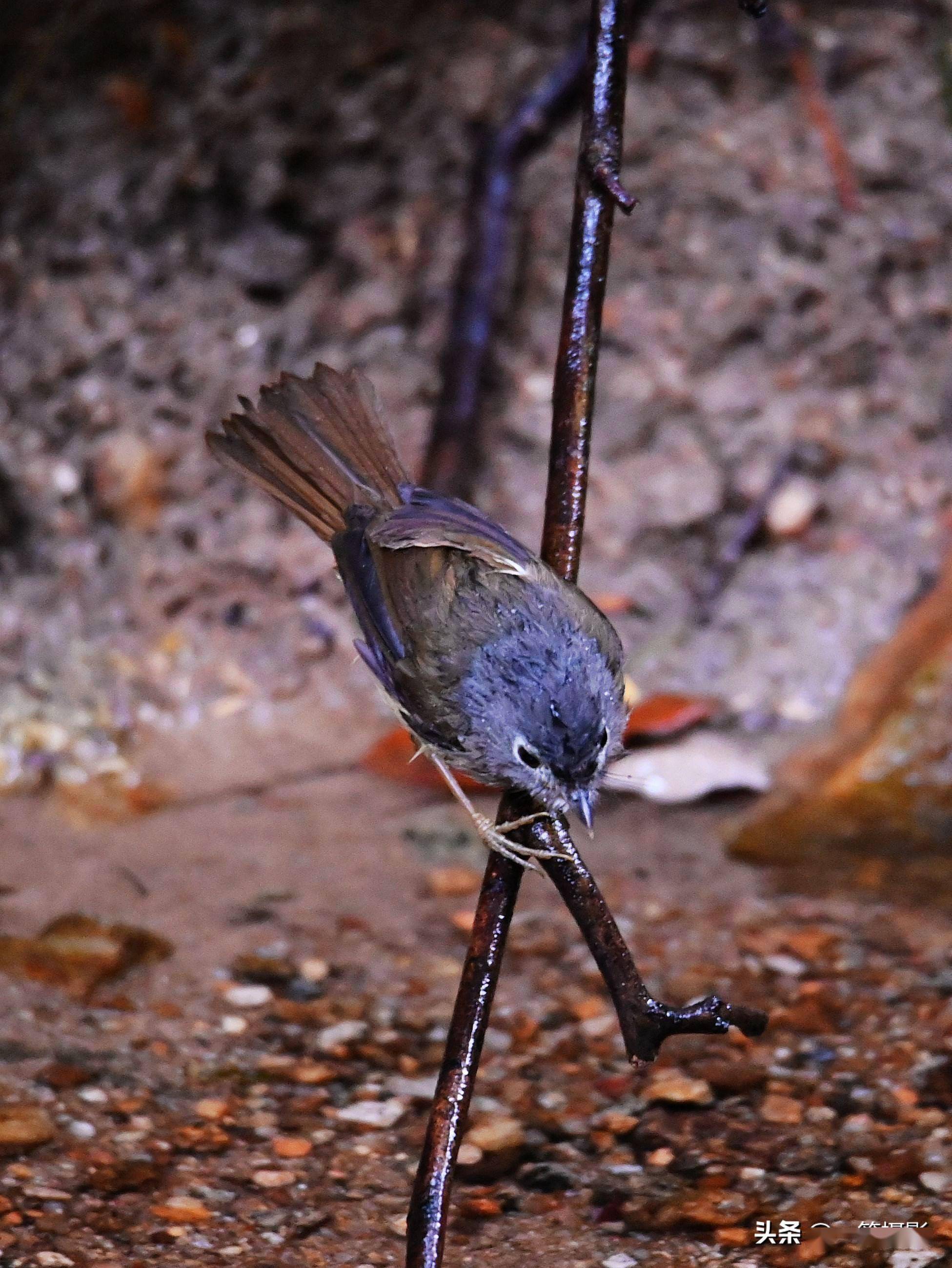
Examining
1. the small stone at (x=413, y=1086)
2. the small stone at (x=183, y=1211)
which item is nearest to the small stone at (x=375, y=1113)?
the small stone at (x=413, y=1086)

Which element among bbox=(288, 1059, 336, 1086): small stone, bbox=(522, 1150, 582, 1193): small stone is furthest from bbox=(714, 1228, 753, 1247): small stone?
bbox=(288, 1059, 336, 1086): small stone

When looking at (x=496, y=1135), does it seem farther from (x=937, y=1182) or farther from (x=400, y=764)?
(x=400, y=764)

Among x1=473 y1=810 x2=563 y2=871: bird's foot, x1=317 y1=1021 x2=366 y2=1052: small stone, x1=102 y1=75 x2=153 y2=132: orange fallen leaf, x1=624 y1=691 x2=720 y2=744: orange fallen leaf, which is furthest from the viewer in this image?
x1=102 y1=75 x2=153 y2=132: orange fallen leaf

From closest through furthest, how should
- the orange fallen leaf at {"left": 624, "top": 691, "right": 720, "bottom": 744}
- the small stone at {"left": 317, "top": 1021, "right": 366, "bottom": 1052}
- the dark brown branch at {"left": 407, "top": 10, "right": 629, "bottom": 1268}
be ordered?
the dark brown branch at {"left": 407, "top": 10, "right": 629, "bottom": 1268}
the small stone at {"left": 317, "top": 1021, "right": 366, "bottom": 1052}
the orange fallen leaf at {"left": 624, "top": 691, "right": 720, "bottom": 744}

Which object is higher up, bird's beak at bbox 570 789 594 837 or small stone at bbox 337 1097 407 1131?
bird's beak at bbox 570 789 594 837

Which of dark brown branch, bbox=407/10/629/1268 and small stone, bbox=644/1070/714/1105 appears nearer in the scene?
dark brown branch, bbox=407/10/629/1268

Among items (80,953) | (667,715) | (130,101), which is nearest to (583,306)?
(80,953)

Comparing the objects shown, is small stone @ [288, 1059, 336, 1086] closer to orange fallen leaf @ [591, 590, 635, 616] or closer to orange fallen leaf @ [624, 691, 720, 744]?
orange fallen leaf @ [624, 691, 720, 744]

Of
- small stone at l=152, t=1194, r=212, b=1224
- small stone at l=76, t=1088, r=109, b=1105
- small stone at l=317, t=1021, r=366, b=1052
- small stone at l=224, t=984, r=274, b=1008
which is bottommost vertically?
small stone at l=152, t=1194, r=212, b=1224
